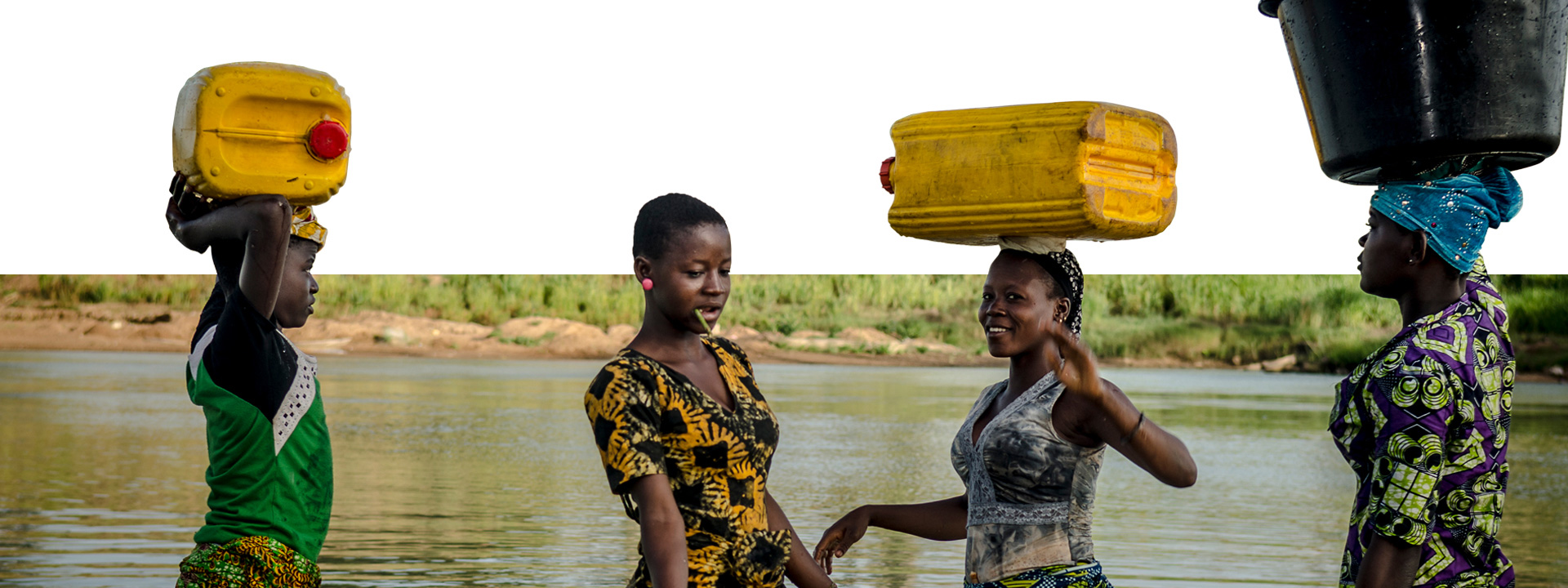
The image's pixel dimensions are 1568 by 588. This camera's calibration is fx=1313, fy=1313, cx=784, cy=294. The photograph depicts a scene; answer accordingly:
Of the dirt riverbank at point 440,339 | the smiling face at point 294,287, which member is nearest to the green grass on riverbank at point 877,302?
the dirt riverbank at point 440,339

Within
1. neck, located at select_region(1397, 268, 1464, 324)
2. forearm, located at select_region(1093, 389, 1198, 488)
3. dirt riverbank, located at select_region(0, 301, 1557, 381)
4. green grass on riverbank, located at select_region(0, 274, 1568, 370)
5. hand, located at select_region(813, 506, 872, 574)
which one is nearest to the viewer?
forearm, located at select_region(1093, 389, 1198, 488)

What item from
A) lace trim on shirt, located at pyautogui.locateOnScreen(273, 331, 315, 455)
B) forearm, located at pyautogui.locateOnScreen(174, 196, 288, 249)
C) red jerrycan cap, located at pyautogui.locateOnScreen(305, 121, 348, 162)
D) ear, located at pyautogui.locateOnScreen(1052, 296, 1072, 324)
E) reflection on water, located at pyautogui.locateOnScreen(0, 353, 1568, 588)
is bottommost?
reflection on water, located at pyautogui.locateOnScreen(0, 353, 1568, 588)

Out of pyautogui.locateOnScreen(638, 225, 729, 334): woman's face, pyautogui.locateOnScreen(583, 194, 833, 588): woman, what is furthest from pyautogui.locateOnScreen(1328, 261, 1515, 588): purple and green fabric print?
pyautogui.locateOnScreen(638, 225, 729, 334): woman's face

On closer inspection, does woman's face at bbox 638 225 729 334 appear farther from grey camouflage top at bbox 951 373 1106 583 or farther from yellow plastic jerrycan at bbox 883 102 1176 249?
grey camouflage top at bbox 951 373 1106 583

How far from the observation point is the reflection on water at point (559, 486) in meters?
6.92

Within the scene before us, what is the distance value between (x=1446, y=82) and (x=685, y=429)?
180 centimetres

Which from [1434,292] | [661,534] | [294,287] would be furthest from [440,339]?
[1434,292]

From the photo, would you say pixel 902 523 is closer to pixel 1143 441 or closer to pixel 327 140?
pixel 1143 441

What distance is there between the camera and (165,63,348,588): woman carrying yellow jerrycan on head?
2658 millimetres

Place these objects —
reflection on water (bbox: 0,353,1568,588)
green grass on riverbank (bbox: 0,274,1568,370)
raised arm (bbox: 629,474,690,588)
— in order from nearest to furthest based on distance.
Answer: raised arm (bbox: 629,474,690,588)
reflection on water (bbox: 0,353,1568,588)
green grass on riverbank (bbox: 0,274,1568,370)

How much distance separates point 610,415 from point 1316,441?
12185mm

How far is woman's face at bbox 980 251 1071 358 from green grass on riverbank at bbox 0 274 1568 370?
19444mm

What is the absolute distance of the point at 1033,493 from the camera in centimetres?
284

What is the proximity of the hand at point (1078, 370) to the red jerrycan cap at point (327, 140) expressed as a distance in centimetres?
151
